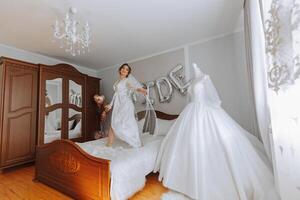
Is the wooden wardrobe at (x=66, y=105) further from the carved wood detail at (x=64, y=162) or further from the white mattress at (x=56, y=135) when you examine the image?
the carved wood detail at (x=64, y=162)

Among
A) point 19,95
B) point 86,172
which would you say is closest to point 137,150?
point 86,172

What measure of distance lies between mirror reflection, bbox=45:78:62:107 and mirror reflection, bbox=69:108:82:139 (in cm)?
35

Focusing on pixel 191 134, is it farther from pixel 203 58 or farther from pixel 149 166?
pixel 203 58

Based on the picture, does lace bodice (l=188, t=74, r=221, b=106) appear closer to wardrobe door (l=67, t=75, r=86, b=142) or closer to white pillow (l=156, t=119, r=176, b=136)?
white pillow (l=156, t=119, r=176, b=136)

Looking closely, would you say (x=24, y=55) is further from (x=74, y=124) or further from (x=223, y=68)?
(x=223, y=68)

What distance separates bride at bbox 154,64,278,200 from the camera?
121 centimetres

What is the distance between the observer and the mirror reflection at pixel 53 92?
9.04 feet

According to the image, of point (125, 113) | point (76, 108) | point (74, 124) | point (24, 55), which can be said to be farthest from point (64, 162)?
point (24, 55)

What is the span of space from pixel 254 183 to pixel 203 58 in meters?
2.03

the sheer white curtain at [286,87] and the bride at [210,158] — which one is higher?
the sheer white curtain at [286,87]

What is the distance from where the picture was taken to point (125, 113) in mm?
1925

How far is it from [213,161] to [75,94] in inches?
117

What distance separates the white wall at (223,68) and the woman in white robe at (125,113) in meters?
1.16

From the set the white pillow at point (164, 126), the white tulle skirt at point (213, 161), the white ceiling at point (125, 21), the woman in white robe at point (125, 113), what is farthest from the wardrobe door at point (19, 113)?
the white tulle skirt at point (213, 161)
